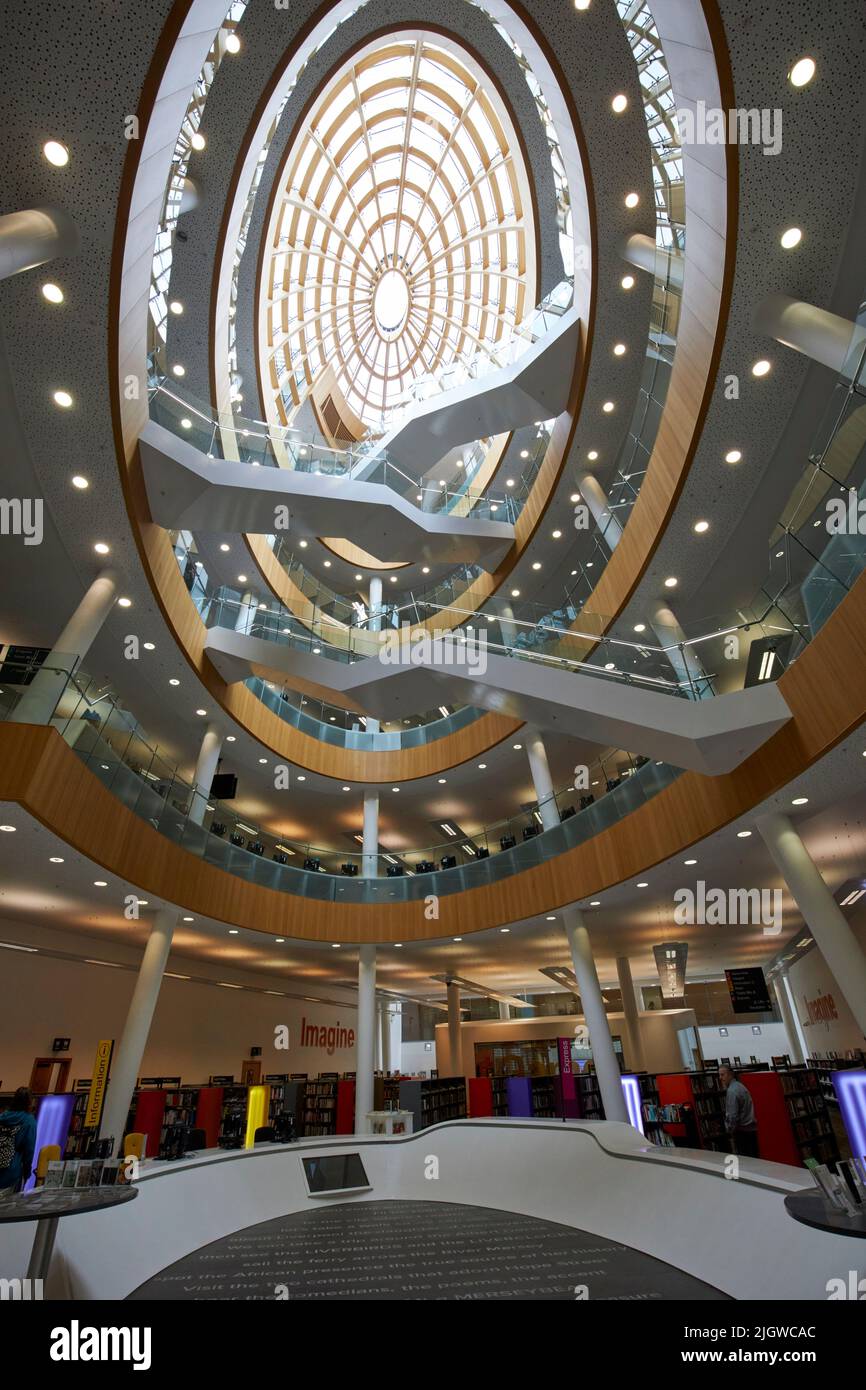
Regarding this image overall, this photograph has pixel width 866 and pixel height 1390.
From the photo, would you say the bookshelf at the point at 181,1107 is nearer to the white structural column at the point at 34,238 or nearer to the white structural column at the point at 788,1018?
the white structural column at the point at 34,238

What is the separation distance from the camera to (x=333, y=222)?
2642 centimetres

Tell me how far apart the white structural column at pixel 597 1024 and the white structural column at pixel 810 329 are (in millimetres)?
10334

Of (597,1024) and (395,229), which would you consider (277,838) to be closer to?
(597,1024)

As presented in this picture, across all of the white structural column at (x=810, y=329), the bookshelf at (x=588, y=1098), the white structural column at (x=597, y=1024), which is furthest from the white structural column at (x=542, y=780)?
the white structural column at (x=810, y=329)

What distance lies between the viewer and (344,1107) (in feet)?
49.1

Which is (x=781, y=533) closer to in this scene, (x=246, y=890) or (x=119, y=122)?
(x=119, y=122)

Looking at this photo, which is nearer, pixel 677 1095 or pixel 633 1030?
pixel 677 1095

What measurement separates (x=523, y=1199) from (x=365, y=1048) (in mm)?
6248

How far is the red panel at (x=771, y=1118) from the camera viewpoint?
27.4 feet

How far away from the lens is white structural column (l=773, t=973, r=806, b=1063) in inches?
743

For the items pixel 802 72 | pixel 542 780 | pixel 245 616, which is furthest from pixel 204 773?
pixel 802 72

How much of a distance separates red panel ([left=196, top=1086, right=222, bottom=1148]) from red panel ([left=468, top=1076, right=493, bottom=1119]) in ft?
17.9

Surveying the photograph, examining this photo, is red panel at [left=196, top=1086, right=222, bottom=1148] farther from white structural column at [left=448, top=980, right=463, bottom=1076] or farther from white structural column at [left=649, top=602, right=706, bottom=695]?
white structural column at [left=649, top=602, right=706, bottom=695]

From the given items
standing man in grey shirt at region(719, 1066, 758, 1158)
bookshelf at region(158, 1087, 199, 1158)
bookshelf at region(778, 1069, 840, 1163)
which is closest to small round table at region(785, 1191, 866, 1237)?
standing man in grey shirt at region(719, 1066, 758, 1158)
